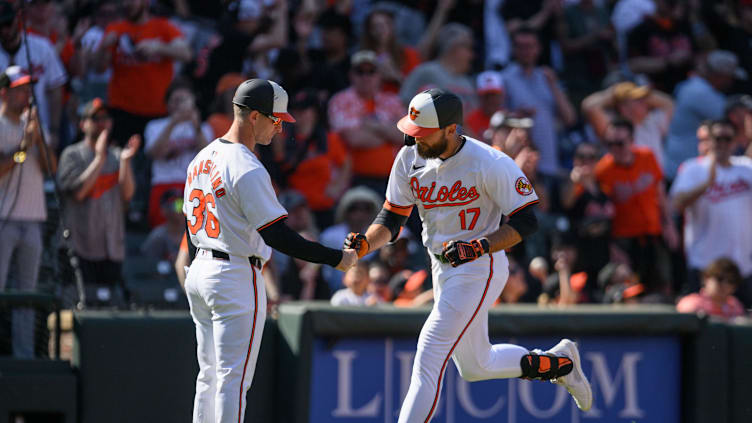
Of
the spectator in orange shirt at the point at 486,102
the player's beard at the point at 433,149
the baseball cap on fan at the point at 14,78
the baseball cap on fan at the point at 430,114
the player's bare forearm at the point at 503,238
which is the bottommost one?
the player's bare forearm at the point at 503,238

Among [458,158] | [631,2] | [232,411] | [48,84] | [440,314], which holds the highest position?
[631,2]

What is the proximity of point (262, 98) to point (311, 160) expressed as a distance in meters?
4.53

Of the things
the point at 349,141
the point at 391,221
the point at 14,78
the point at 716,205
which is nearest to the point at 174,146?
the point at 349,141

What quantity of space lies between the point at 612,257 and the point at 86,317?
4995mm

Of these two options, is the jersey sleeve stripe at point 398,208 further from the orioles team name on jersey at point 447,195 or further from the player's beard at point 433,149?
the player's beard at point 433,149

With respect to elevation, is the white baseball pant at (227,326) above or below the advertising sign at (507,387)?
above

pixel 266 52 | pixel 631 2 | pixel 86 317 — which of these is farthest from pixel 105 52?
pixel 631 2

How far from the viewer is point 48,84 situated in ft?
29.4

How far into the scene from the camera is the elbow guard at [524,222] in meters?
5.48

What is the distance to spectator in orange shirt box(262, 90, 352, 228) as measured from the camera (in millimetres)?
9586

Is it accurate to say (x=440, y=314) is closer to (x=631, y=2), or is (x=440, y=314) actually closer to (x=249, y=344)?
→ (x=249, y=344)

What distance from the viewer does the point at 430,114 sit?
540 cm

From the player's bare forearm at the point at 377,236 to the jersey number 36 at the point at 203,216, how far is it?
0.91 metres

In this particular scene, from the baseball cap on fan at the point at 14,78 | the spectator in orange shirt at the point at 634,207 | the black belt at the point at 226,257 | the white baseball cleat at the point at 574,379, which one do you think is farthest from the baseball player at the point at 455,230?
the spectator in orange shirt at the point at 634,207
